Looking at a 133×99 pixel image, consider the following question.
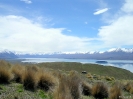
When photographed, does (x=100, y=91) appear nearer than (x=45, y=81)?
No

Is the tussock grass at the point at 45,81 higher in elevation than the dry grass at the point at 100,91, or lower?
higher

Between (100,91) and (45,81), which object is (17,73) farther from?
(100,91)

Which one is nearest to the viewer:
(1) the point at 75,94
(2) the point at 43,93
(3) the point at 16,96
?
(3) the point at 16,96

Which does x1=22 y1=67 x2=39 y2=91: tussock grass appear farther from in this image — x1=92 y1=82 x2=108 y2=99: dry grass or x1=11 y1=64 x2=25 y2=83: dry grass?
x1=92 y1=82 x2=108 y2=99: dry grass

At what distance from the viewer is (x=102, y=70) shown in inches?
3991

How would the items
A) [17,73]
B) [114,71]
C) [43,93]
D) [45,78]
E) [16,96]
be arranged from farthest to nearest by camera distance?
[114,71]
[17,73]
[45,78]
[43,93]
[16,96]

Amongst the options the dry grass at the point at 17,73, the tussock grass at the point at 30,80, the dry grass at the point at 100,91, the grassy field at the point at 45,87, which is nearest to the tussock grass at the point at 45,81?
the grassy field at the point at 45,87

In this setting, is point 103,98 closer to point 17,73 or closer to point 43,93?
point 43,93

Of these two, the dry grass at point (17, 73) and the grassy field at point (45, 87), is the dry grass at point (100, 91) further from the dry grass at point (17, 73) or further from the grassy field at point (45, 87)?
the dry grass at point (17, 73)

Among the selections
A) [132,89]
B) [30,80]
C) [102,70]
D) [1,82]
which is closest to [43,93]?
[30,80]

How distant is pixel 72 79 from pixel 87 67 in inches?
3922

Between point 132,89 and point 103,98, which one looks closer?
point 103,98

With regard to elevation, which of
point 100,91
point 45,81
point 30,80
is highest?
point 30,80

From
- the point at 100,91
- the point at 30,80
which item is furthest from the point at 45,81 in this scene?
the point at 100,91
